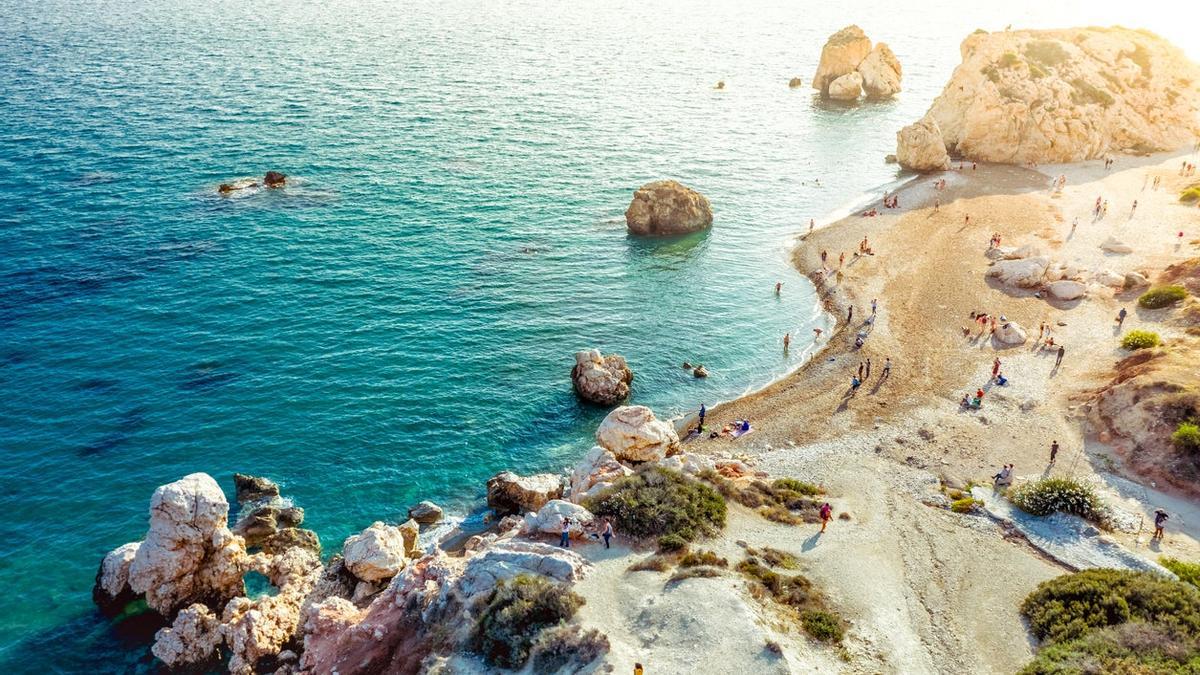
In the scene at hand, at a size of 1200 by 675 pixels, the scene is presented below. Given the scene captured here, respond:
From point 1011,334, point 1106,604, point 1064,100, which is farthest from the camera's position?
point 1064,100

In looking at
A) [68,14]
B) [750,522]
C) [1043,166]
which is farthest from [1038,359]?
[68,14]

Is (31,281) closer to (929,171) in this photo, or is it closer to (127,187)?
(127,187)

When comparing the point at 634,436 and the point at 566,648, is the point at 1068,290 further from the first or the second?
the point at 566,648

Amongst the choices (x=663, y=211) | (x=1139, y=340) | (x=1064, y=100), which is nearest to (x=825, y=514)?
(x=1139, y=340)

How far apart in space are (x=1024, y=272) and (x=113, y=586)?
226 ft

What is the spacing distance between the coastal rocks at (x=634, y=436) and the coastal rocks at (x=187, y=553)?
69.1ft

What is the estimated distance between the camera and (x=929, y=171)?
96750mm

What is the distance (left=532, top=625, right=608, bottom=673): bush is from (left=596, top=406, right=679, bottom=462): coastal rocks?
61.3 ft

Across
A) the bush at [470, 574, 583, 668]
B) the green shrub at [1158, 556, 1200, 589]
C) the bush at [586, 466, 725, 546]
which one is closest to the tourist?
the green shrub at [1158, 556, 1200, 589]

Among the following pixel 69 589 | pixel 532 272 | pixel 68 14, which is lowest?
pixel 69 589

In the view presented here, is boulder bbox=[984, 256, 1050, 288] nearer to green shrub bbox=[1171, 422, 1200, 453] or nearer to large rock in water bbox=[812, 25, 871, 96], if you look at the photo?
green shrub bbox=[1171, 422, 1200, 453]

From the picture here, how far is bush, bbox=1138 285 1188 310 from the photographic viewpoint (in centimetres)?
6028

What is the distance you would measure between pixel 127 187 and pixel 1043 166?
102m

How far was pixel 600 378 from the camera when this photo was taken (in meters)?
54.3
